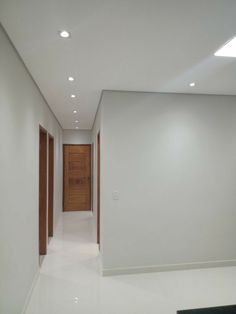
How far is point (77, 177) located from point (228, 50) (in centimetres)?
588

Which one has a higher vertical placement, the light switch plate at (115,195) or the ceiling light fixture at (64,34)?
the ceiling light fixture at (64,34)

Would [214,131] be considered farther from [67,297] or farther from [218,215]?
[67,297]

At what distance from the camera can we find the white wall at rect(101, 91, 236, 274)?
3.19 metres

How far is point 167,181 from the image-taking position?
10.9 ft

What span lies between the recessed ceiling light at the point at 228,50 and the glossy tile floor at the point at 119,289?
105 inches

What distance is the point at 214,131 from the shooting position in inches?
137

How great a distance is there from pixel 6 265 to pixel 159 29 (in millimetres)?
2252

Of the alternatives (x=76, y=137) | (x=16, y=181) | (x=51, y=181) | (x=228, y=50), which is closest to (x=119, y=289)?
(x=16, y=181)

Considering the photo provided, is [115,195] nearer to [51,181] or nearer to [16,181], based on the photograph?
[16,181]

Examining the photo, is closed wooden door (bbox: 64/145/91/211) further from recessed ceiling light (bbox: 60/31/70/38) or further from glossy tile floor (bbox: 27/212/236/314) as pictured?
recessed ceiling light (bbox: 60/31/70/38)

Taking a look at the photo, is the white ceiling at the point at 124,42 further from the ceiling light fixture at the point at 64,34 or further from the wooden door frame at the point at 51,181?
the wooden door frame at the point at 51,181

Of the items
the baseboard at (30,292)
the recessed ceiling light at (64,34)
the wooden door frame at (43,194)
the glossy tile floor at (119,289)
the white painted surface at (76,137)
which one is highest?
the recessed ceiling light at (64,34)

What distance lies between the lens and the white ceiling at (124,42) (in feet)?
4.94

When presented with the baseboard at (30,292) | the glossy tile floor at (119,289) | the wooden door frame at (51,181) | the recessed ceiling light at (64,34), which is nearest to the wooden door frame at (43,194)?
the glossy tile floor at (119,289)
